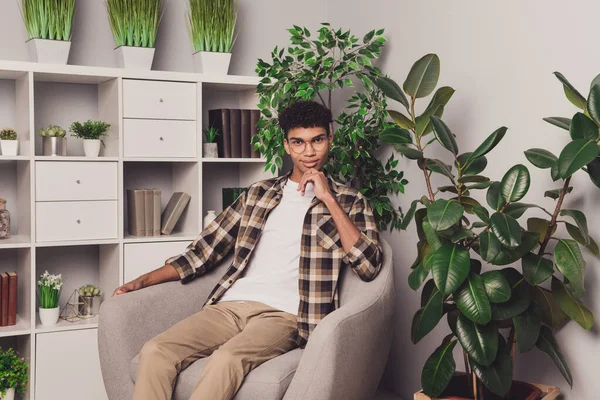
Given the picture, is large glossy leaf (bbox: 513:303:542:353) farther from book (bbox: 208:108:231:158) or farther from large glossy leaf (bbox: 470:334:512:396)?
book (bbox: 208:108:231:158)

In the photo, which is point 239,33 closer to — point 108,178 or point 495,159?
point 108,178

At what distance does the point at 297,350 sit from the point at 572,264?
3.12 feet

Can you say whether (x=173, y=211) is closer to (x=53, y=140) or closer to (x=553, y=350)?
(x=53, y=140)

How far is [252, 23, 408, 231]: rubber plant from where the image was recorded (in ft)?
10.4

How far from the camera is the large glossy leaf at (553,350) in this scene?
2170 millimetres

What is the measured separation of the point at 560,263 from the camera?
2047mm

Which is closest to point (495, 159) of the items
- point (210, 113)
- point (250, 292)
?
point (250, 292)

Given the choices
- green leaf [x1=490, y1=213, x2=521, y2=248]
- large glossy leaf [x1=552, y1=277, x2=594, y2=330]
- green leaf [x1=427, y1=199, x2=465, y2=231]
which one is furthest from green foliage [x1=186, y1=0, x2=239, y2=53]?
large glossy leaf [x1=552, y1=277, x2=594, y2=330]

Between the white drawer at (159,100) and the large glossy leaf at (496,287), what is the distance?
1757 mm

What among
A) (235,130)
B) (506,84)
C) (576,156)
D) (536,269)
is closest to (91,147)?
(235,130)

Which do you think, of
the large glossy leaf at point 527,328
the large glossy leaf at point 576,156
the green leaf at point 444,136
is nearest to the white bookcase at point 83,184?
the green leaf at point 444,136

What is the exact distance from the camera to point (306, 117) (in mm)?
2668

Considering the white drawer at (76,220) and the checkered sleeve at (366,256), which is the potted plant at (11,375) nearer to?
the white drawer at (76,220)

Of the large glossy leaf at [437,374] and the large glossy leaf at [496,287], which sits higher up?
the large glossy leaf at [496,287]
